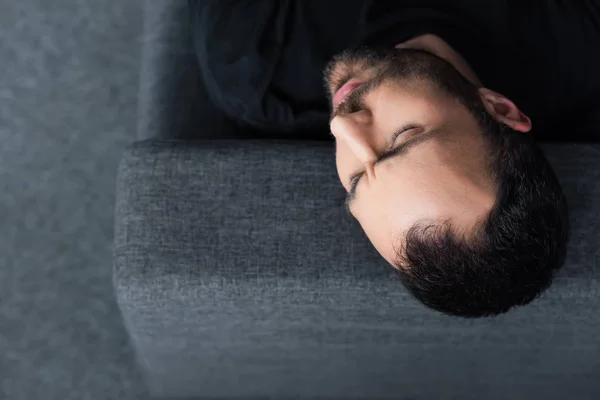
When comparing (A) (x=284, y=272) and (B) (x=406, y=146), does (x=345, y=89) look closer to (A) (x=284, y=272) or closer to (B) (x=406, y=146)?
(B) (x=406, y=146)

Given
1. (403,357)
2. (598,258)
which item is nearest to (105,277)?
(403,357)

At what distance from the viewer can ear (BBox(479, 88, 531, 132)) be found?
0.77 meters

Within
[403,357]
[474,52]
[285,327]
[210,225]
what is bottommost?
[403,357]

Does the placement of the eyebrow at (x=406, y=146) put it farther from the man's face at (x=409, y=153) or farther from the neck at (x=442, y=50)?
the neck at (x=442, y=50)

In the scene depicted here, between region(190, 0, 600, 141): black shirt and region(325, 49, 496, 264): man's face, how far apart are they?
0.13m

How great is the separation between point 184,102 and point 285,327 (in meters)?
0.42

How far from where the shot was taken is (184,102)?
0.98m

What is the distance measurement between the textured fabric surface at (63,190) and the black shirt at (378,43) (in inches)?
18.8

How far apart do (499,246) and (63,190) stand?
0.96 m

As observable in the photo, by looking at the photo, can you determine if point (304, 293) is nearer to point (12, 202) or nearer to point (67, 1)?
point (12, 202)

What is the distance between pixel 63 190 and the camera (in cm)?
129

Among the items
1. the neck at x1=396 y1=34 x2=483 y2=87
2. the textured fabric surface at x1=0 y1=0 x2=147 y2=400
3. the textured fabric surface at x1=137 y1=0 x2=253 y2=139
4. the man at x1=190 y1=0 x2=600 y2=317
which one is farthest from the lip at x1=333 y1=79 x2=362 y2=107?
the textured fabric surface at x1=0 y1=0 x2=147 y2=400

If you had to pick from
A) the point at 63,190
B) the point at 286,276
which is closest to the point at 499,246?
the point at 286,276

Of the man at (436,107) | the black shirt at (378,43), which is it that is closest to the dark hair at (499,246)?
the man at (436,107)
